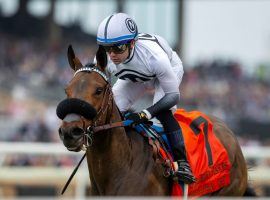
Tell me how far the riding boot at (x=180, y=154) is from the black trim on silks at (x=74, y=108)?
42.3 inches

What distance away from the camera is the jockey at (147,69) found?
202 inches

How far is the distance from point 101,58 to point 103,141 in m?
0.59

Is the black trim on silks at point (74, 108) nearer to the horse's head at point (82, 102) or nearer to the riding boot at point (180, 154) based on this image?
the horse's head at point (82, 102)

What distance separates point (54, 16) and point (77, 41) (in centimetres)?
117

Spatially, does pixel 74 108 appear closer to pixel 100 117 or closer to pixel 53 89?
pixel 100 117

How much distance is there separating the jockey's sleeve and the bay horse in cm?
28

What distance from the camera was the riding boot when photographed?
5.46 m

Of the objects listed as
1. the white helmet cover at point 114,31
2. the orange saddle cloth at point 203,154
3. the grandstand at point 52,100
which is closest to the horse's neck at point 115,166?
the white helmet cover at point 114,31

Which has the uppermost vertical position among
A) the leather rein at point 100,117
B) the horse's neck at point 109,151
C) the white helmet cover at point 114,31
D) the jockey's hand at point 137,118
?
the white helmet cover at point 114,31

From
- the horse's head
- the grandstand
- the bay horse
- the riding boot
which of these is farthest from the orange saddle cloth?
the grandstand

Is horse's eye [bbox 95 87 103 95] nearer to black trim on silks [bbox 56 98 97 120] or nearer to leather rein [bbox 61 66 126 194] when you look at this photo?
leather rein [bbox 61 66 126 194]

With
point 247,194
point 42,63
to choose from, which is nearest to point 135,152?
point 247,194

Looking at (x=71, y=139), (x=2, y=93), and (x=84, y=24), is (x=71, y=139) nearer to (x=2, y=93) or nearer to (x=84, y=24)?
(x=2, y=93)

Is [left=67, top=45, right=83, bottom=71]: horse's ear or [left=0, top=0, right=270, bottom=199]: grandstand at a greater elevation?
[left=67, top=45, right=83, bottom=71]: horse's ear
